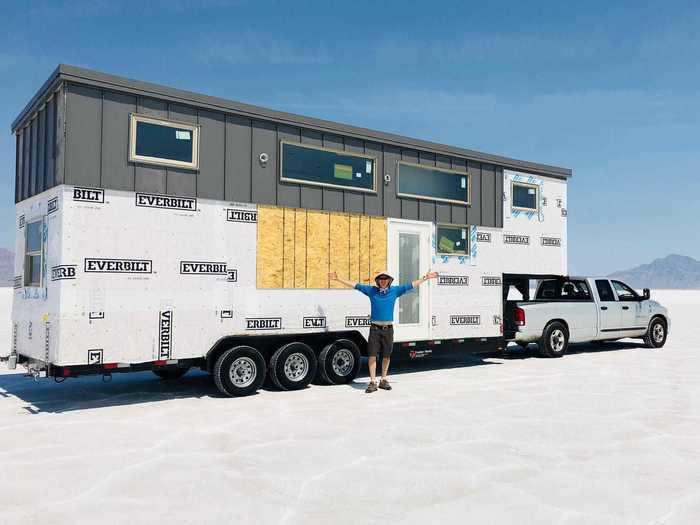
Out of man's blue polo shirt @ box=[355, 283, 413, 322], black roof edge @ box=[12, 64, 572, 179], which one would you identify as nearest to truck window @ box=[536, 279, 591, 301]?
black roof edge @ box=[12, 64, 572, 179]

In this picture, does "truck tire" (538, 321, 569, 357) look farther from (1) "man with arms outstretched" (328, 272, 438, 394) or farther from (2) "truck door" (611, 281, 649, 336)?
(1) "man with arms outstretched" (328, 272, 438, 394)

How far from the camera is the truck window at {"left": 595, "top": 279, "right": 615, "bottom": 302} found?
51.8 feet

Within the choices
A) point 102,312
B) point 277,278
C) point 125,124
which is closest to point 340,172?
point 277,278

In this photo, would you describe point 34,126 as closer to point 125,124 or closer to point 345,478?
point 125,124

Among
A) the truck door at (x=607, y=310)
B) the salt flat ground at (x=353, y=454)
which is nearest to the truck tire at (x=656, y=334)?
the truck door at (x=607, y=310)

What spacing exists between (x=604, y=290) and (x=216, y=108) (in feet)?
36.0

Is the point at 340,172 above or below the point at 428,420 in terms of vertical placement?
above

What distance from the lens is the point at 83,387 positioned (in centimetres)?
1025

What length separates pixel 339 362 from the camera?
418 inches

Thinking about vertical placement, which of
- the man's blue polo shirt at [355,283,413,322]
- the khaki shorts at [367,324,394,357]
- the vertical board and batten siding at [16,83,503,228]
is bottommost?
the khaki shorts at [367,324,394,357]

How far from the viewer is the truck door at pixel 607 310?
15.6 meters

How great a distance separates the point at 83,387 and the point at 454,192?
7.43m

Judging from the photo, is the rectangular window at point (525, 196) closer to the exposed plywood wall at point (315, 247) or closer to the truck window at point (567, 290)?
the truck window at point (567, 290)

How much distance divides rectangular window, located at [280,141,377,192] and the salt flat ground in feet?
11.0
